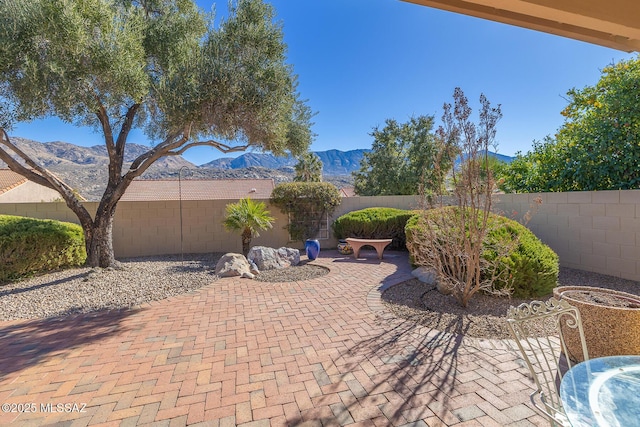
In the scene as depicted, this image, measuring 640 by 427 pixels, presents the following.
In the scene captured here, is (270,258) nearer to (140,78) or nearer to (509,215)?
(140,78)

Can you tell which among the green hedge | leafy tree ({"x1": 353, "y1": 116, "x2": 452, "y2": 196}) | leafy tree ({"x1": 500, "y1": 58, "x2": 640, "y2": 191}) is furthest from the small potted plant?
leafy tree ({"x1": 353, "y1": 116, "x2": 452, "y2": 196})

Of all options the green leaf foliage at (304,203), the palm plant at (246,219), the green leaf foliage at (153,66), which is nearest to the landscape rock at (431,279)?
the palm plant at (246,219)

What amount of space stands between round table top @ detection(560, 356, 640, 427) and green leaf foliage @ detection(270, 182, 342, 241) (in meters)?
8.90

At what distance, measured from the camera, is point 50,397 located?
259 centimetres

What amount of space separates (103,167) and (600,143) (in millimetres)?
42317

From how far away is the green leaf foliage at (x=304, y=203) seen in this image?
10.3 meters

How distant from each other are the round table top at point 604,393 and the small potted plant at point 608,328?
0.82m

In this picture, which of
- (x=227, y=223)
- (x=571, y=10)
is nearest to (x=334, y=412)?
(x=571, y=10)

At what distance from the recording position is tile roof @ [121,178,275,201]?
26188 millimetres

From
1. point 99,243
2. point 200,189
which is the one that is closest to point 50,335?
point 99,243

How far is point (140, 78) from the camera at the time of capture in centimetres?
562

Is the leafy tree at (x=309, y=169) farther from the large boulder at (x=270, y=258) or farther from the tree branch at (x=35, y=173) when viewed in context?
the tree branch at (x=35, y=173)

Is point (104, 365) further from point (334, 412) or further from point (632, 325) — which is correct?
point (632, 325)

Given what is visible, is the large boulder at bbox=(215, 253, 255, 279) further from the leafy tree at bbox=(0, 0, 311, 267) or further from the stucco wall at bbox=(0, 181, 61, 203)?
the stucco wall at bbox=(0, 181, 61, 203)
